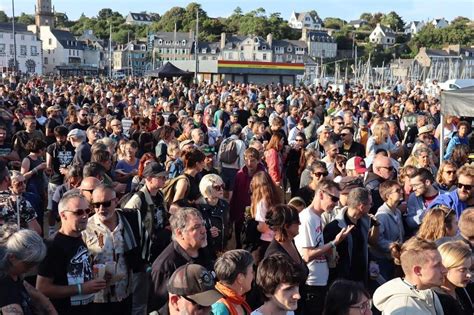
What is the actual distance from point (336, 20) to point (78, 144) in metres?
184

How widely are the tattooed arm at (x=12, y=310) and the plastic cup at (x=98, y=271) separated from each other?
1142mm

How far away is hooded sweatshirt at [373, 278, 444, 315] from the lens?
3568 mm

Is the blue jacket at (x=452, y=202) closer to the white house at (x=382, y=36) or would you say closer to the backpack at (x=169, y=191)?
the backpack at (x=169, y=191)

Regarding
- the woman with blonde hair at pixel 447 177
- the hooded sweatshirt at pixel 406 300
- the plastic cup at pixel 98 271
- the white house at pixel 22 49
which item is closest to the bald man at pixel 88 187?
the plastic cup at pixel 98 271

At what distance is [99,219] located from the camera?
4613 mm

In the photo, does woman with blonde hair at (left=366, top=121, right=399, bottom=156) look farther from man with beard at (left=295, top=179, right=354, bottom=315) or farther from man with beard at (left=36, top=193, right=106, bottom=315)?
man with beard at (left=36, top=193, right=106, bottom=315)

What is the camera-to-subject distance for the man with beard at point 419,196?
603 centimetres

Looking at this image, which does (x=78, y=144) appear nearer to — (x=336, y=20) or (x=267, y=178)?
(x=267, y=178)

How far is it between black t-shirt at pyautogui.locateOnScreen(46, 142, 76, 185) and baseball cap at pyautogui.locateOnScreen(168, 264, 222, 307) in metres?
4.81

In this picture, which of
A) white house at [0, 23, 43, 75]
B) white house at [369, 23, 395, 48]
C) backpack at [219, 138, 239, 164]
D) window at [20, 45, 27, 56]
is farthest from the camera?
white house at [369, 23, 395, 48]

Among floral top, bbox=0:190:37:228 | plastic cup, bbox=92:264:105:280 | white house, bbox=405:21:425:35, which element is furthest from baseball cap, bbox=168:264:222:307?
white house, bbox=405:21:425:35

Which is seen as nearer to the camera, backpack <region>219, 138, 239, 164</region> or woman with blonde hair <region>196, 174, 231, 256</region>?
woman with blonde hair <region>196, 174, 231, 256</region>

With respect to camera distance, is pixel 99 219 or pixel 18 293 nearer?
pixel 18 293

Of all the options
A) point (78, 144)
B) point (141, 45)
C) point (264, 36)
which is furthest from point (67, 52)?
point (78, 144)
